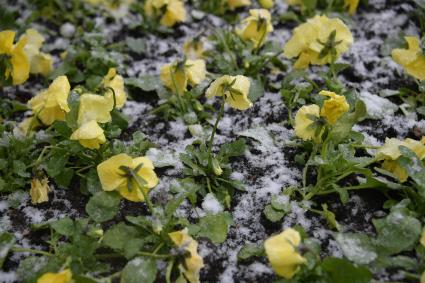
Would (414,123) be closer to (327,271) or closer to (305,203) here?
(305,203)

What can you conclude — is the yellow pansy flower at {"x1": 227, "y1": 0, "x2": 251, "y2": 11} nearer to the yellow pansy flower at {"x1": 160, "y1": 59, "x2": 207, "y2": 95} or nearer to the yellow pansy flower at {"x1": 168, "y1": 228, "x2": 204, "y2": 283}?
the yellow pansy flower at {"x1": 160, "y1": 59, "x2": 207, "y2": 95}

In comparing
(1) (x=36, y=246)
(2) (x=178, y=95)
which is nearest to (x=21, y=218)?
(1) (x=36, y=246)

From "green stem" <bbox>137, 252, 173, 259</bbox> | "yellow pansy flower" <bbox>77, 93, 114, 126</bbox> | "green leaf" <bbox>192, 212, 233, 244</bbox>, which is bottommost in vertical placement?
"green leaf" <bbox>192, 212, 233, 244</bbox>

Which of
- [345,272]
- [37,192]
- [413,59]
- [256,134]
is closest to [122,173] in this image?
[37,192]

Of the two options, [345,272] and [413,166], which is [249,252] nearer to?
[345,272]

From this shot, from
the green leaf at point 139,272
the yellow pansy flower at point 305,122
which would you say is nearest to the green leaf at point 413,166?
the yellow pansy flower at point 305,122

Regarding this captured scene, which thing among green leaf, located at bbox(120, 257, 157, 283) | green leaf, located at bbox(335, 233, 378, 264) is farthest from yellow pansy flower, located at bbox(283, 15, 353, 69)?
green leaf, located at bbox(120, 257, 157, 283)
